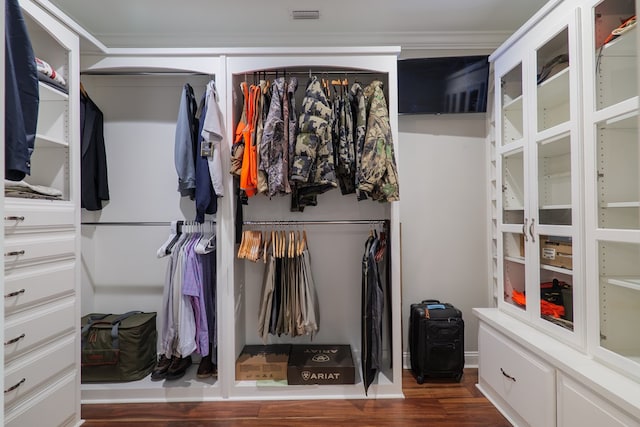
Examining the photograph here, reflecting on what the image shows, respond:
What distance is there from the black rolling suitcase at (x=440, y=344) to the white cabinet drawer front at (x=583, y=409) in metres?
0.84

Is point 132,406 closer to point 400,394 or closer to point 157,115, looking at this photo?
point 400,394

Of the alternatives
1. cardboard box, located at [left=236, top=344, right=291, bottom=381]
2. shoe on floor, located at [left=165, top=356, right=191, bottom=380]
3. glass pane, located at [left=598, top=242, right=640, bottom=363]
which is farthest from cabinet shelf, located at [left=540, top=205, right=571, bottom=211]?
shoe on floor, located at [left=165, top=356, right=191, bottom=380]

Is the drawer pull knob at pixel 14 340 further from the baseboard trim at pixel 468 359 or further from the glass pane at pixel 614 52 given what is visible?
the glass pane at pixel 614 52

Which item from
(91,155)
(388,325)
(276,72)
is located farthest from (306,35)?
(388,325)

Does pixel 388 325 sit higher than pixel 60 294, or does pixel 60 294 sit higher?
pixel 60 294

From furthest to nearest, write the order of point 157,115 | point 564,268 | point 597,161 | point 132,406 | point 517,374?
point 157,115, point 132,406, point 517,374, point 564,268, point 597,161

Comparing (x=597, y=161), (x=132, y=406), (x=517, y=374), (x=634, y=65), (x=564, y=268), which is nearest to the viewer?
(x=634, y=65)

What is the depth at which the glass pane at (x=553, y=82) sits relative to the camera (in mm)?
1750

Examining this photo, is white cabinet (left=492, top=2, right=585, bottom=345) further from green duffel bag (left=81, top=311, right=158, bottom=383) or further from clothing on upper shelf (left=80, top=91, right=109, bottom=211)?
clothing on upper shelf (left=80, top=91, right=109, bottom=211)

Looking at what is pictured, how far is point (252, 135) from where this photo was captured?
2225 mm

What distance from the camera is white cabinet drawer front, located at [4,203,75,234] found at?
154 cm

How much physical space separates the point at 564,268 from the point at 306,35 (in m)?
2.38

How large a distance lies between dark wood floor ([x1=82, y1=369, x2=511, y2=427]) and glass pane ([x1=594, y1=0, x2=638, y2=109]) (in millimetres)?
1827

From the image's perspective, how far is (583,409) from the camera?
56.7 inches
